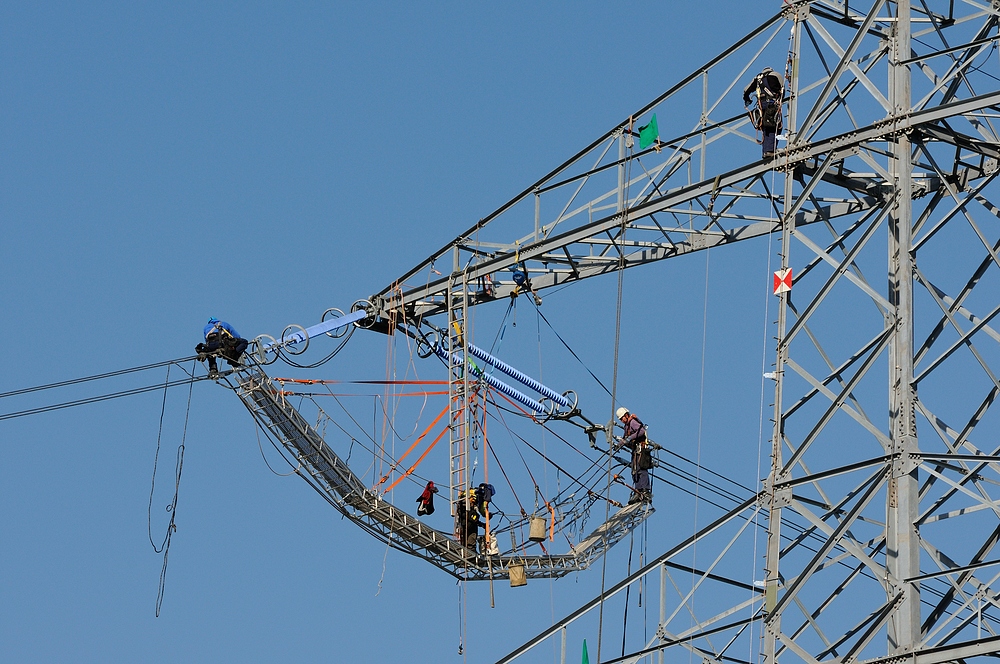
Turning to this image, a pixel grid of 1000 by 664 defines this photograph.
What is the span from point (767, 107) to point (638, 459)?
9920 mm

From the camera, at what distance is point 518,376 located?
3431 cm

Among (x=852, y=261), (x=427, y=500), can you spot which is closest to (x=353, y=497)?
(x=427, y=500)

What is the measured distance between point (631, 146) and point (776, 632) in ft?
25.8

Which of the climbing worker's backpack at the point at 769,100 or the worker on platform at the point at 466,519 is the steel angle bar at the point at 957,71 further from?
the worker on platform at the point at 466,519

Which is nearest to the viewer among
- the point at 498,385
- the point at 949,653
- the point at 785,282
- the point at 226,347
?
the point at 949,653

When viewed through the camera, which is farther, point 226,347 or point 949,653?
point 226,347

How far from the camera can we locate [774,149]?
84.3 feet

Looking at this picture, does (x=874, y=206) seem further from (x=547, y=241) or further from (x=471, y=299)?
(x=471, y=299)

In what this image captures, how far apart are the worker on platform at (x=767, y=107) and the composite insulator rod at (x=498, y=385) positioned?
7.55 meters

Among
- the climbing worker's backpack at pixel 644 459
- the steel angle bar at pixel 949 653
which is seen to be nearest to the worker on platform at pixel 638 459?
the climbing worker's backpack at pixel 644 459

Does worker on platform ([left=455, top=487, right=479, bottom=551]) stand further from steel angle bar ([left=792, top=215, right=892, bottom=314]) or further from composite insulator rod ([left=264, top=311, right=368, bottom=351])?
steel angle bar ([left=792, top=215, right=892, bottom=314])

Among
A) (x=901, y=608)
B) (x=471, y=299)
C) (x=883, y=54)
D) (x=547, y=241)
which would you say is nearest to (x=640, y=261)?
(x=547, y=241)

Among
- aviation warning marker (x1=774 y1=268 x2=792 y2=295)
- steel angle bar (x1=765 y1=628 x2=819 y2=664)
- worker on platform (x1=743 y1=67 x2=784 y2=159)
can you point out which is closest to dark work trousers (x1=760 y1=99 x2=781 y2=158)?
worker on platform (x1=743 y1=67 x2=784 y2=159)

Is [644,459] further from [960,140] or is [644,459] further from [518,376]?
[960,140]
